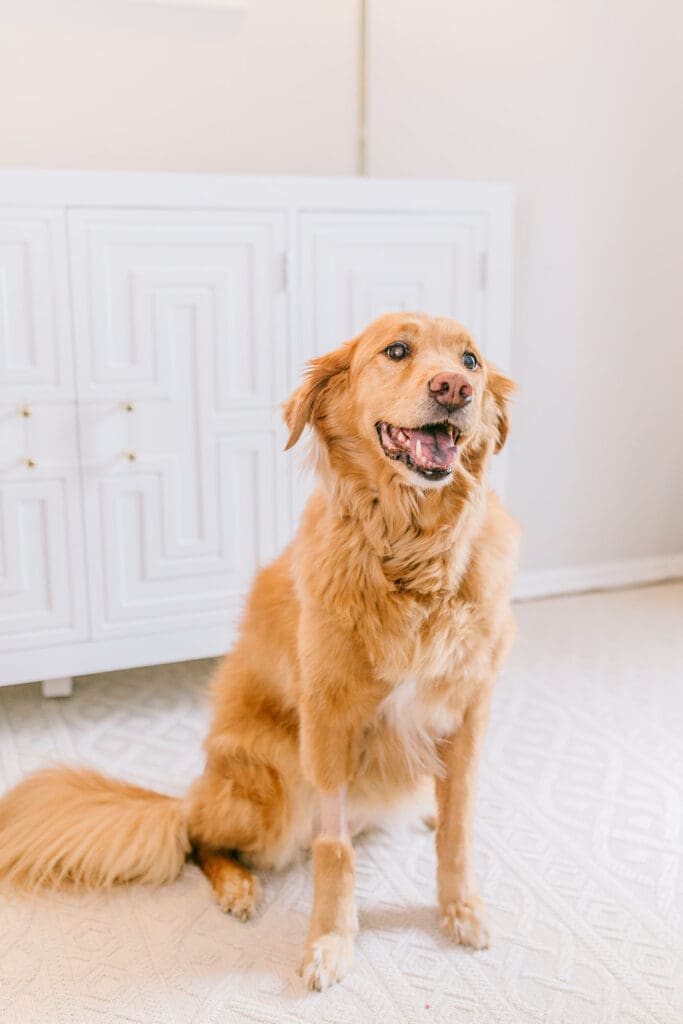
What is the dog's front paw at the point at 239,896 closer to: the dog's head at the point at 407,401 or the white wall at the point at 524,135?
the dog's head at the point at 407,401

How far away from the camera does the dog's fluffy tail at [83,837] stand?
4.95ft

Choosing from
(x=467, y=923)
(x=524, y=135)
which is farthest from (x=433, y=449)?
(x=524, y=135)

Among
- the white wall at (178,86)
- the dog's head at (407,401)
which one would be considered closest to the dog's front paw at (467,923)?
the dog's head at (407,401)

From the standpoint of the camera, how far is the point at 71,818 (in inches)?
59.5

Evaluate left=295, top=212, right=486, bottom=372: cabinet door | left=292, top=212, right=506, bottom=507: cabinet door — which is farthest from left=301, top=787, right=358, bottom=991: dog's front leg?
left=295, top=212, right=486, bottom=372: cabinet door

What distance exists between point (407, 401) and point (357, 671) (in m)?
0.38

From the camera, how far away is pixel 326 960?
4.38 ft

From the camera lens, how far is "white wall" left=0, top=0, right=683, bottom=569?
2.40 m

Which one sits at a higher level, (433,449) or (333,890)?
(433,449)

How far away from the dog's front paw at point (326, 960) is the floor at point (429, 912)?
2 centimetres

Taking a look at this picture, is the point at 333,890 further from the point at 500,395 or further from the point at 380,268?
the point at 380,268

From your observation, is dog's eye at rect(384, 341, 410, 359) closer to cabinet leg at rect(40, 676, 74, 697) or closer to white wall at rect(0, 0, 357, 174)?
cabinet leg at rect(40, 676, 74, 697)

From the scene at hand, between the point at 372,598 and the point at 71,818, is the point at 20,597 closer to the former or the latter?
the point at 71,818

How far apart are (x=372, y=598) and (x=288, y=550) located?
0.27 meters
